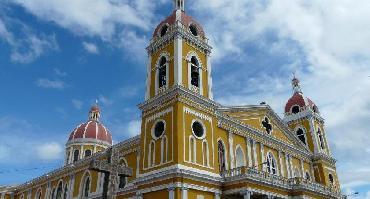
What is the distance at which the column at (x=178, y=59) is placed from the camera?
24.7 metres

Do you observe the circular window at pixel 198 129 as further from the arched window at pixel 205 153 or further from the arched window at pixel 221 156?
the arched window at pixel 221 156

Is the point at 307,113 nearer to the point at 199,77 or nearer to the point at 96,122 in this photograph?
the point at 199,77

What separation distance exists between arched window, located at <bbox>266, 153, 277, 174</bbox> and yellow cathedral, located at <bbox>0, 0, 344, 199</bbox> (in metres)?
0.05

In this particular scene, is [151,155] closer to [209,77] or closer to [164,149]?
[164,149]

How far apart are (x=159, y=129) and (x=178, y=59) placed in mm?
5285

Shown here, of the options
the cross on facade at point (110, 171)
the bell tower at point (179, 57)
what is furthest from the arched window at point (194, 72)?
the cross on facade at point (110, 171)

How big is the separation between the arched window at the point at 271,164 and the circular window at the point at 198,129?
28.6 ft

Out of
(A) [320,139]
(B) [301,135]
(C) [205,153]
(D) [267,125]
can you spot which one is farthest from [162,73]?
(A) [320,139]

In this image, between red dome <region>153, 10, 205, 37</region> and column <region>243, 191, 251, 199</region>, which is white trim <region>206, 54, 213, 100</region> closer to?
red dome <region>153, 10, 205, 37</region>

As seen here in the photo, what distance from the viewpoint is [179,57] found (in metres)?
25.5

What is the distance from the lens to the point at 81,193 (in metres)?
34.6

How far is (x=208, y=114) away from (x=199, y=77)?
3021 mm

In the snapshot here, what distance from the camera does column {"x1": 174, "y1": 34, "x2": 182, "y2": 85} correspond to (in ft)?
81.1

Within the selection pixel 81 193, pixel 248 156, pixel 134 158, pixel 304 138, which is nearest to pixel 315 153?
pixel 304 138
